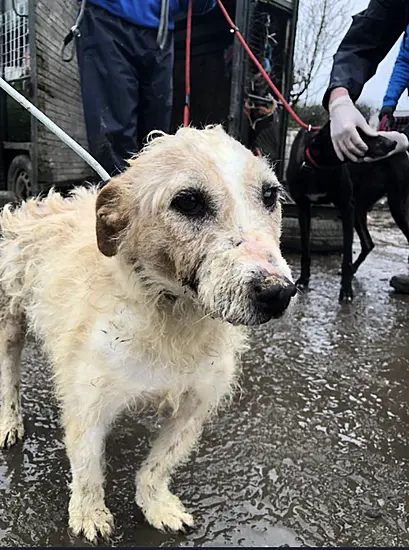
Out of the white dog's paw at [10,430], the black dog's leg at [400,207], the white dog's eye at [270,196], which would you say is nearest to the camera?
the white dog's eye at [270,196]

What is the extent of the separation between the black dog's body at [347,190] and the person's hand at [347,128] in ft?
7.27

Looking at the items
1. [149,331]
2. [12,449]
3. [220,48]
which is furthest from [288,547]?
[220,48]

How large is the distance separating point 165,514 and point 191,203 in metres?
1.12

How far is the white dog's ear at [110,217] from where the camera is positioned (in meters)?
1.71

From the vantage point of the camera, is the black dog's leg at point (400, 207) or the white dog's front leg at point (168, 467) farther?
the black dog's leg at point (400, 207)

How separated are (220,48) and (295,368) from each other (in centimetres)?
474

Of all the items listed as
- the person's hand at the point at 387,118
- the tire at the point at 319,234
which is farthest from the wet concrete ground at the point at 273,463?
the tire at the point at 319,234

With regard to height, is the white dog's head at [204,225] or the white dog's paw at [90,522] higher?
the white dog's head at [204,225]

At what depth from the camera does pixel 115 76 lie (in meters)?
3.07

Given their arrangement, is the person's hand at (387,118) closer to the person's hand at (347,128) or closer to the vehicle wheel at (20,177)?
the person's hand at (347,128)

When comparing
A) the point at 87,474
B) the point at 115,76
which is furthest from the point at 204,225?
the point at 115,76

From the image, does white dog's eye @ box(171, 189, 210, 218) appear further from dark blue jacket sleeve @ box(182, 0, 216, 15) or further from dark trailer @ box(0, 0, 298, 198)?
dark trailer @ box(0, 0, 298, 198)

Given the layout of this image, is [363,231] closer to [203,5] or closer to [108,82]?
[203,5]

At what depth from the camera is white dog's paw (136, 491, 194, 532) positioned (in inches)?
74.2
